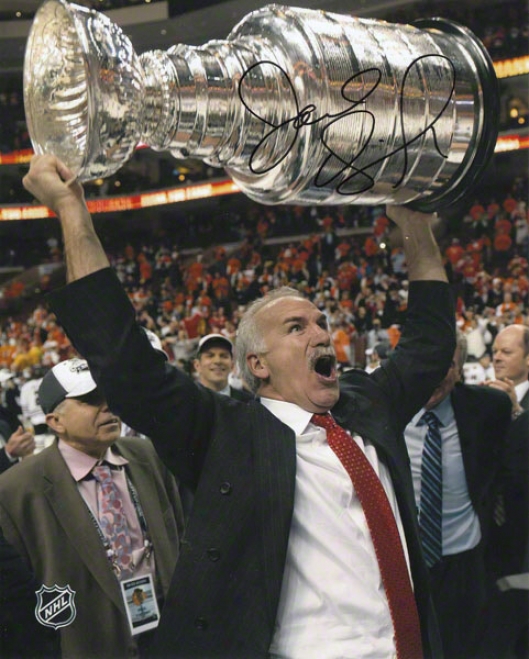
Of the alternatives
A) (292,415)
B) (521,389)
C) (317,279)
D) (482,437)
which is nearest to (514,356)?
(521,389)

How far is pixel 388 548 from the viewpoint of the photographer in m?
1.39

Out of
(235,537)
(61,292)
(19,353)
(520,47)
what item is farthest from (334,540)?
(19,353)

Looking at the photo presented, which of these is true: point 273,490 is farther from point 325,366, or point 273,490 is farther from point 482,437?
point 482,437

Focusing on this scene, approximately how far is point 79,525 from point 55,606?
0.17 metres

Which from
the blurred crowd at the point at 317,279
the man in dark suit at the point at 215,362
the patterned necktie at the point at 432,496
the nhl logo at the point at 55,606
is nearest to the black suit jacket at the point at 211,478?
the nhl logo at the point at 55,606

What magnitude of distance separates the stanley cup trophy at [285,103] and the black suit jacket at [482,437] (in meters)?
0.99

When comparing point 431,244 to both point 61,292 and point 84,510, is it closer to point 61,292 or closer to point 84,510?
point 61,292

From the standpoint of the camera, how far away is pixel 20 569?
1650mm

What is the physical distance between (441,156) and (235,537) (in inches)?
25.5

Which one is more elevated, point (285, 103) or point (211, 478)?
point (285, 103)

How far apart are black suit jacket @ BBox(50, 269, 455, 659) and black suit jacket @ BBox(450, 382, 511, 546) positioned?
910mm
